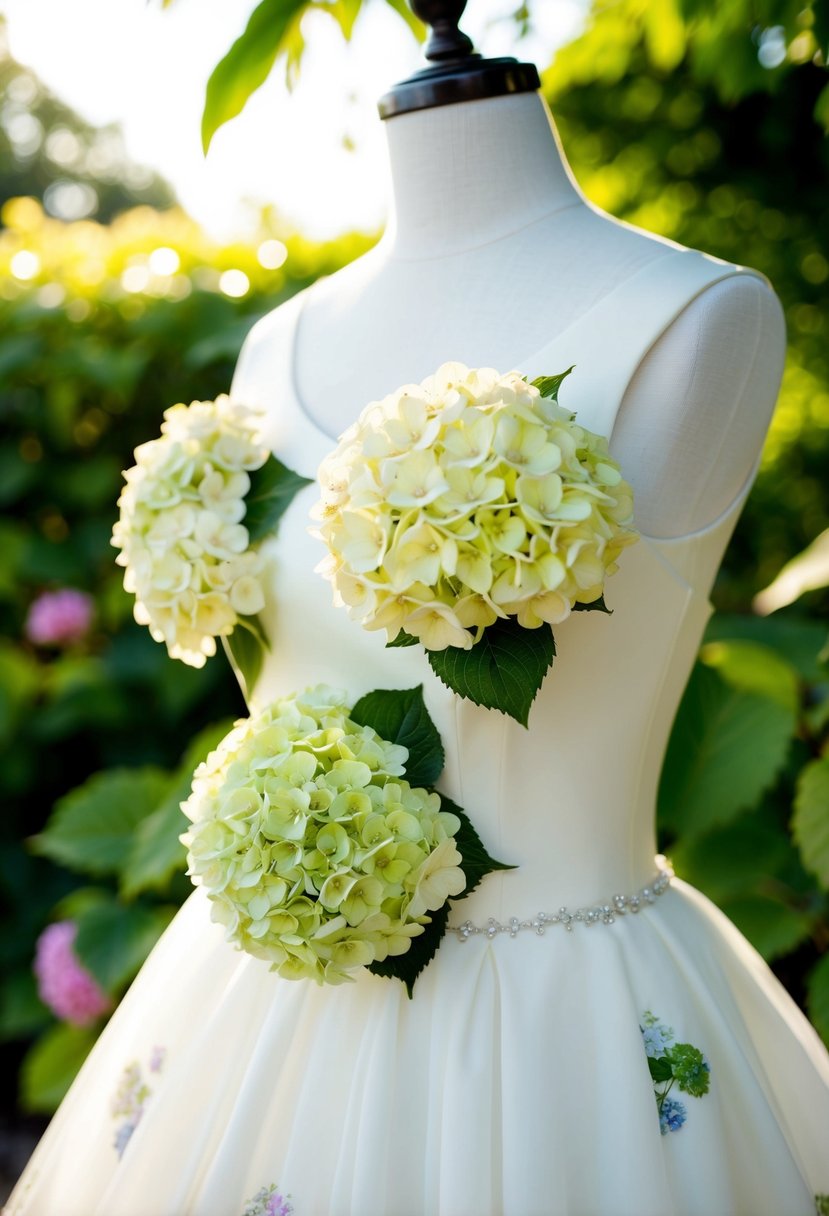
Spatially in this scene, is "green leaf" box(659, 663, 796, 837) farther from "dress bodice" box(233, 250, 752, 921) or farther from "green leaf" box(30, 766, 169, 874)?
"green leaf" box(30, 766, 169, 874)

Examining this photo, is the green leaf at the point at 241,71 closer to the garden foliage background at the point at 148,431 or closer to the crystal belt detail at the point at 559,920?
the crystal belt detail at the point at 559,920

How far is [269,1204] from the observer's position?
80 cm

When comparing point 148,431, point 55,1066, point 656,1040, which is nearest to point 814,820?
point 656,1040

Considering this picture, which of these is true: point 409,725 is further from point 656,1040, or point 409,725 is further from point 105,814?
point 105,814

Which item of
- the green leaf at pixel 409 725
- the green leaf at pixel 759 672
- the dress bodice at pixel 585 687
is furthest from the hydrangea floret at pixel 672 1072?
the green leaf at pixel 759 672

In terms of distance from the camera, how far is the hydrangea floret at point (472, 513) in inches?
27.6

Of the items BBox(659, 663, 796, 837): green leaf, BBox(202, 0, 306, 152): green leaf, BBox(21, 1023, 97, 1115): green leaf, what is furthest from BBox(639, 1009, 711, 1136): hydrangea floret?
BBox(21, 1023, 97, 1115): green leaf

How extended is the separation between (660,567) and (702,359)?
166 millimetres

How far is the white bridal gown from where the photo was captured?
0.78 m

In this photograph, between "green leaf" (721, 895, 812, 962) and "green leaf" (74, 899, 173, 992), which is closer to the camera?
"green leaf" (721, 895, 812, 962)

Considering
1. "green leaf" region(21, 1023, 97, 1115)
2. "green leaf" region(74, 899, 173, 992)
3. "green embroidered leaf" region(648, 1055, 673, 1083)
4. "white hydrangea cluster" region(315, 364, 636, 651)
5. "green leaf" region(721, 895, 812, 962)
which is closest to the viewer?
"white hydrangea cluster" region(315, 364, 636, 651)

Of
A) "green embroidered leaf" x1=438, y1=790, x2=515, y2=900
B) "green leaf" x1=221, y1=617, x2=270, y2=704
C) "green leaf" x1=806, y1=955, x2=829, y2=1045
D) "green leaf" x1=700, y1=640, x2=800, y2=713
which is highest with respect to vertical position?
"green leaf" x1=700, y1=640, x2=800, y2=713

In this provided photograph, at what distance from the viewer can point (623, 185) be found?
2.59m

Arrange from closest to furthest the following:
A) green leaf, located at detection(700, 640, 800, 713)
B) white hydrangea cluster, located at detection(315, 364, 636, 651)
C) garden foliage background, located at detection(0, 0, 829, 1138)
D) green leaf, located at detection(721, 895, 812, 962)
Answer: white hydrangea cluster, located at detection(315, 364, 636, 651) < green leaf, located at detection(721, 895, 812, 962) < green leaf, located at detection(700, 640, 800, 713) < garden foliage background, located at detection(0, 0, 829, 1138)
